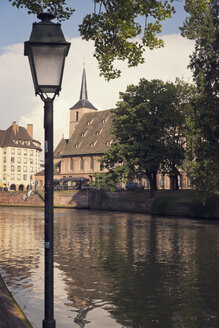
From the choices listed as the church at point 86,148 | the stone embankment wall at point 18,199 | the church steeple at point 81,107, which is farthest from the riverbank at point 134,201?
the church steeple at point 81,107

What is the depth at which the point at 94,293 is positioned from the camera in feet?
36.3

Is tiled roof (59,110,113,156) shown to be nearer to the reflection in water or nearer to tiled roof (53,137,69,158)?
tiled roof (53,137,69,158)

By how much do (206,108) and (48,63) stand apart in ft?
121

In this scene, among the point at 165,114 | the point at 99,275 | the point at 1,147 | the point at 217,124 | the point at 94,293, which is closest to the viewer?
the point at 94,293

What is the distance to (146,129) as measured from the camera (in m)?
60.8

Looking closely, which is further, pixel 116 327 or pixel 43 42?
pixel 116 327

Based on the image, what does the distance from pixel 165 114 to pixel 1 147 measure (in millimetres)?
93598

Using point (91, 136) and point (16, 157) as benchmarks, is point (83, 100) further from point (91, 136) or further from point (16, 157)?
point (91, 136)

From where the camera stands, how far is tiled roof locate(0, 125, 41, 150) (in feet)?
470

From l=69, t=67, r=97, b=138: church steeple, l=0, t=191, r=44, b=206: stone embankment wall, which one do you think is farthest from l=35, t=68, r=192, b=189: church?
l=69, t=67, r=97, b=138: church steeple

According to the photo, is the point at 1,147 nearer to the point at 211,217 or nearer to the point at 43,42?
the point at 211,217

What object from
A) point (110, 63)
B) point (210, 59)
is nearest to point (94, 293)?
point (110, 63)

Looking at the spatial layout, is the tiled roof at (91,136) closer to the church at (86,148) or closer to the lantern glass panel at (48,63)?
the church at (86,148)

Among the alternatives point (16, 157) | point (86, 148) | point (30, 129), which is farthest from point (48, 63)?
point (30, 129)
